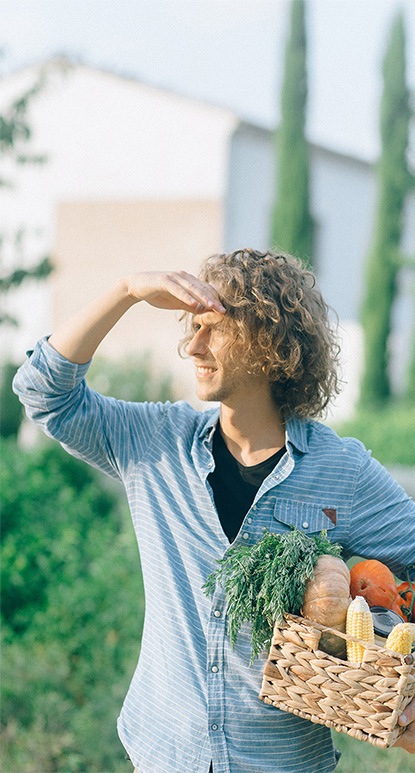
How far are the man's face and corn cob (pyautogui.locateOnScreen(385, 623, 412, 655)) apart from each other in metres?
0.78

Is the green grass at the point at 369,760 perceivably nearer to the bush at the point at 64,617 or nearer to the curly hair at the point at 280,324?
the bush at the point at 64,617

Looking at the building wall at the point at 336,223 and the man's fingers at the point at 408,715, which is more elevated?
the building wall at the point at 336,223

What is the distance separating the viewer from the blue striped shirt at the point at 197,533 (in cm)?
204

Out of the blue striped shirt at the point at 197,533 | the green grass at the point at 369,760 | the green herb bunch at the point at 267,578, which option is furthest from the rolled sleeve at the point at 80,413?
the green grass at the point at 369,760

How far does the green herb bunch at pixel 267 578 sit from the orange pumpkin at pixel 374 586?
105mm

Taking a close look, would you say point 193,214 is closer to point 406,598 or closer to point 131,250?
point 131,250

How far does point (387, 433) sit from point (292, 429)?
1102 centimetres

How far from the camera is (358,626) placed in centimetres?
180

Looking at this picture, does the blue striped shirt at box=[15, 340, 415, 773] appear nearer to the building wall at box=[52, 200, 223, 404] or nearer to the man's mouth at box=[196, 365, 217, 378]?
the man's mouth at box=[196, 365, 217, 378]

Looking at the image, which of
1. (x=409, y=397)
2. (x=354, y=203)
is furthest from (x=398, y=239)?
(x=409, y=397)

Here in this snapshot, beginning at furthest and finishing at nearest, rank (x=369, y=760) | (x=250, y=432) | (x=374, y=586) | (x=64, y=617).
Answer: (x=64, y=617) → (x=369, y=760) → (x=250, y=432) → (x=374, y=586)

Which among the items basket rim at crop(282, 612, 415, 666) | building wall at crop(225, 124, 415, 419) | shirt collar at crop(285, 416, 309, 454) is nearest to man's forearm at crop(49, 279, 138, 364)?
shirt collar at crop(285, 416, 309, 454)

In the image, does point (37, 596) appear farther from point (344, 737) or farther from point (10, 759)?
point (344, 737)

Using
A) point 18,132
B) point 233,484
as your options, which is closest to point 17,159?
point 18,132
